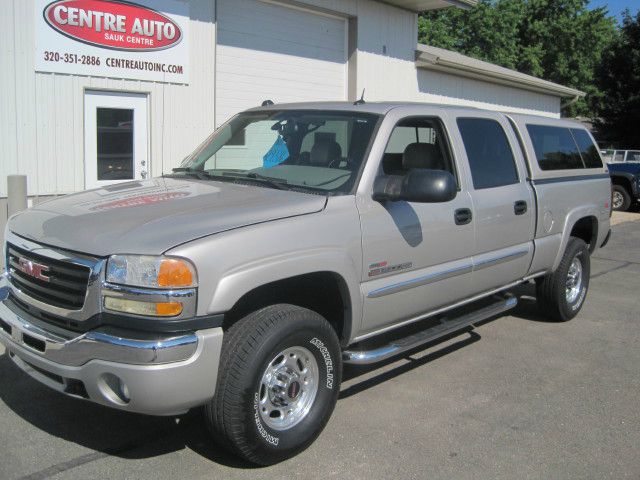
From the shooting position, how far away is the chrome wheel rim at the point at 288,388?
365 centimetres

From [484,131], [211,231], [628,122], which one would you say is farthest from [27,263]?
[628,122]

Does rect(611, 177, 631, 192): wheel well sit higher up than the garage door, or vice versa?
the garage door

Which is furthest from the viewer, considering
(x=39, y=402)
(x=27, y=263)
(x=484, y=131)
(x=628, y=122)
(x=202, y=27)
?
(x=628, y=122)

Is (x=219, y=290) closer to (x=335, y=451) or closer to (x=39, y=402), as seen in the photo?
(x=335, y=451)

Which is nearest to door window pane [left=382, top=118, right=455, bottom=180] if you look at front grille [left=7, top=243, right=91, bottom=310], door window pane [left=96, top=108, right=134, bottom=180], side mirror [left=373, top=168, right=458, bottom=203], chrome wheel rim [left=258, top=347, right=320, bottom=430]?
side mirror [left=373, top=168, right=458, bottom=203]

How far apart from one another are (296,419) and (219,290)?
3.28 feet

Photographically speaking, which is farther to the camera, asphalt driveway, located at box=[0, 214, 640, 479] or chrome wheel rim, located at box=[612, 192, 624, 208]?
chrome wheel rim, located at box=[612, 192, 624, 208]

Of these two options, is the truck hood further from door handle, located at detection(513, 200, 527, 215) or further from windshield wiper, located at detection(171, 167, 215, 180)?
door handle, located at detection(513, 200, 527, 215)

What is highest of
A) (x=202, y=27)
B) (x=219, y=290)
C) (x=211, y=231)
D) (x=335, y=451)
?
(x=202, y=27)

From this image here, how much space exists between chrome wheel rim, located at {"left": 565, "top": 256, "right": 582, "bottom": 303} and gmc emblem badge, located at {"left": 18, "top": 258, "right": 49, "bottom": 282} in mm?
4957

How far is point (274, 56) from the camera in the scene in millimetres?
12109

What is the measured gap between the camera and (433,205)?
15.0 ft

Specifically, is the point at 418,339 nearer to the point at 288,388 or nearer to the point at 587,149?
the point at 288,388

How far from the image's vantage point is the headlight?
3.17m
